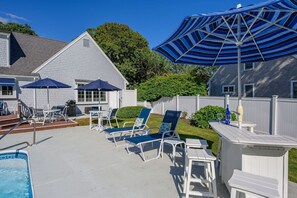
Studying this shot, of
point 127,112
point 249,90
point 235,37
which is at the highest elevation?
point 235,37

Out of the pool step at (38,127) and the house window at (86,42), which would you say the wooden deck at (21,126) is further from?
the house window at (86,42)

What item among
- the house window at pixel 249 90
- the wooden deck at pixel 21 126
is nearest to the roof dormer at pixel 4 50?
the wooden deck at pixel 21 126

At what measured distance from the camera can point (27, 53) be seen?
603 inches

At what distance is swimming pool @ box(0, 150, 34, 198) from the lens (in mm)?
4091

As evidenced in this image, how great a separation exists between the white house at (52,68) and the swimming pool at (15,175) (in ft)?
27.9

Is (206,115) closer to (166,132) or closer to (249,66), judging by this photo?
(166,132)

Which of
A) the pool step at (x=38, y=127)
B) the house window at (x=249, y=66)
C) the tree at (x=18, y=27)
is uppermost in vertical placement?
the tree at (x=18, y=27)

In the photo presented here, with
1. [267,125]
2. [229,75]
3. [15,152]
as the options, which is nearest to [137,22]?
[229,75]

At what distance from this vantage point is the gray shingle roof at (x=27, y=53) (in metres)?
13.7

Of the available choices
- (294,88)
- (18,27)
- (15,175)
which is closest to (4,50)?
(15,175)

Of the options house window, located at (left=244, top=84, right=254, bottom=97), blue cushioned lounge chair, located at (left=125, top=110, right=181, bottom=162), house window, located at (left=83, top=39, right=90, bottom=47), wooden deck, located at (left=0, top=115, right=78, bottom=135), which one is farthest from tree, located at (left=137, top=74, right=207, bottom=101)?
blue cushioned lounge chair, located at (left=125, top=110, right=181, bottom=162)

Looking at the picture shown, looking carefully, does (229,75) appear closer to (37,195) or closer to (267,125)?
(267,125)

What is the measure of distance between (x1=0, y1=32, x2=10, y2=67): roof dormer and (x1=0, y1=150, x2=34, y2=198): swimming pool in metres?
10.5

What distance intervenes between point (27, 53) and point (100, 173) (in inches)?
581
